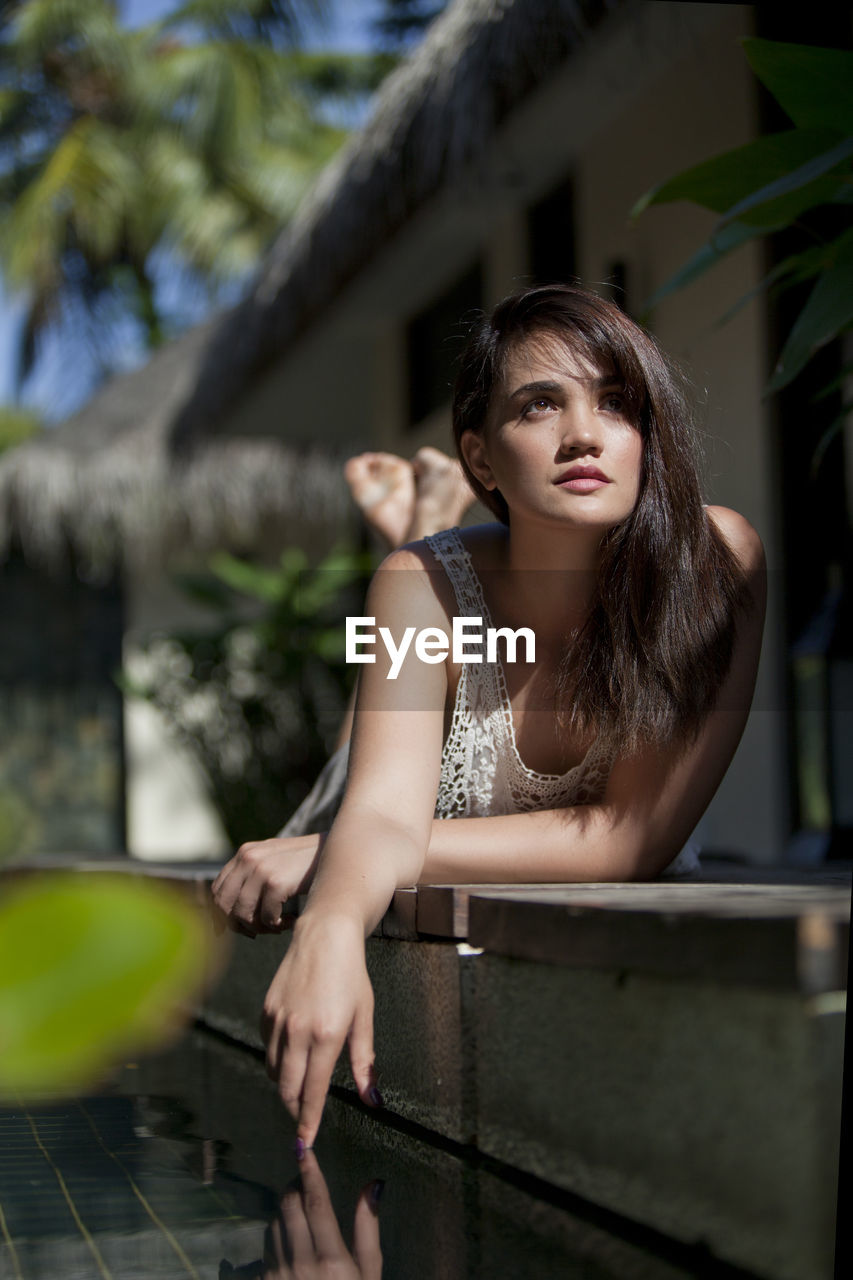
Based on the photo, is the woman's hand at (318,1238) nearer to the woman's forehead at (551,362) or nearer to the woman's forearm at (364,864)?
the woman's forearm at (364,864)

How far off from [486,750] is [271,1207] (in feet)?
1.62

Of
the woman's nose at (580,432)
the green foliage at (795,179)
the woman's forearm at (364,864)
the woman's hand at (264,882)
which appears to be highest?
the green foliage at (795,179)

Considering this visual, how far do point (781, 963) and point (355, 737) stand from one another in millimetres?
509

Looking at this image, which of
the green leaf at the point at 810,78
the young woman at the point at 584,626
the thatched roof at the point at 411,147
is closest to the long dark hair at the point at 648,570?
the young woman at the point at 584,626

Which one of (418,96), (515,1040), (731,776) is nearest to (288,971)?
(515,1040)

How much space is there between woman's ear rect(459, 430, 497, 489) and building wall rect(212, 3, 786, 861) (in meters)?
0.95

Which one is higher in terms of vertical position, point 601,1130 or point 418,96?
point 418,96

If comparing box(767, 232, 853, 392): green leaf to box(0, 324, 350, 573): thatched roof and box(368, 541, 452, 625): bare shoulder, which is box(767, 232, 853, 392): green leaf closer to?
box(368, 541, 452, 625): bare shoulder

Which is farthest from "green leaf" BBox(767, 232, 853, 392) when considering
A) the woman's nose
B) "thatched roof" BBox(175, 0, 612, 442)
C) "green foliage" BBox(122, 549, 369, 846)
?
"green foliage" BBox(122, 549, 369, 846)

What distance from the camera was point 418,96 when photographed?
2.91 m

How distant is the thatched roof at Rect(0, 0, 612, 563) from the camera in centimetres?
263

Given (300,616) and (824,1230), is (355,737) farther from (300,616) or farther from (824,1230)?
(300,616)

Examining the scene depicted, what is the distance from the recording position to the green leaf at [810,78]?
801 millimetres

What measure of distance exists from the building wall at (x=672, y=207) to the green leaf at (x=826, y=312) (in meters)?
1.19
